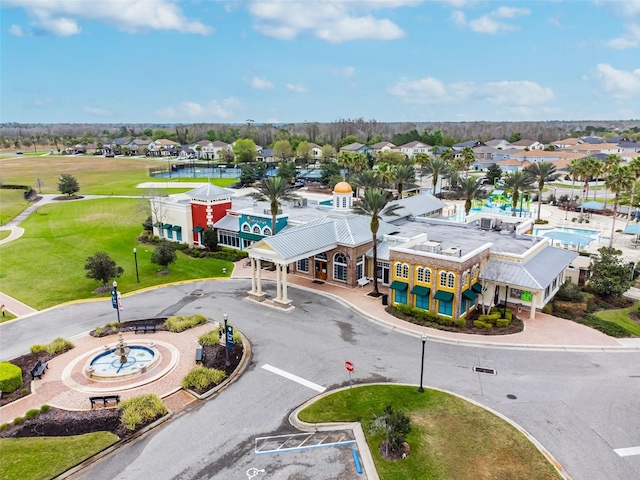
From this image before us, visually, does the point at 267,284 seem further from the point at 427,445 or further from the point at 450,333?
the point at 427,445

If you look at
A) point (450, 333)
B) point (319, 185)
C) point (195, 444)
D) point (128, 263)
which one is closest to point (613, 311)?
point (450, 333)

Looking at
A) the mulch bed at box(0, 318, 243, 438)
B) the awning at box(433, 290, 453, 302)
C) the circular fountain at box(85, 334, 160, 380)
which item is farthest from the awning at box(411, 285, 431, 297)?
the circular fountain at box(85, 334, 160, 380)

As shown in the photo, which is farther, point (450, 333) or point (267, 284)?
point (267, 284)

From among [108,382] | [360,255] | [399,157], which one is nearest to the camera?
[108,382]

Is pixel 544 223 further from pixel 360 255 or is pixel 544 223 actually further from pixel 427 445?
pixel 427 445

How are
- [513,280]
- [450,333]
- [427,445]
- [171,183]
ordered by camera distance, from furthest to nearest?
[171,183] < [513,280] < [450,333] < [427,445]

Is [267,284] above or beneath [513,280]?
beneath

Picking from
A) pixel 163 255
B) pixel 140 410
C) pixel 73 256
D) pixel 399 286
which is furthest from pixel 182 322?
pixel 73 256
